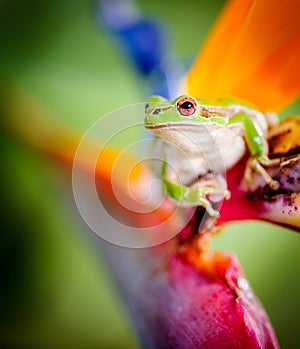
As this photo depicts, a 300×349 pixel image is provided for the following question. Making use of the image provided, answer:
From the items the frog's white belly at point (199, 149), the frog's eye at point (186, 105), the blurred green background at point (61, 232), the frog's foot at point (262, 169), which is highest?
the frog's eye at point (186, 105)

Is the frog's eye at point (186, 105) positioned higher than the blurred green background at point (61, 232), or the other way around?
the frog's eye at point (186, 105)

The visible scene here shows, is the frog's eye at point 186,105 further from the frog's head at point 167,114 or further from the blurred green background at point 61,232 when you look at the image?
the blurred green background at point 61,232

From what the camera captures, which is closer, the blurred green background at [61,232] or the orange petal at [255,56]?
the orange petal at [255,56]

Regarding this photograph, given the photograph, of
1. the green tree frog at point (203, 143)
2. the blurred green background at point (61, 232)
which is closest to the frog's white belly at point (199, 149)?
the green tree frog at point (203, 143)

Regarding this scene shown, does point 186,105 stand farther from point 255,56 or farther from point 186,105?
point 255,56

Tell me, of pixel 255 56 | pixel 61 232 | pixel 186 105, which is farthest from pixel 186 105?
pixel 61 232

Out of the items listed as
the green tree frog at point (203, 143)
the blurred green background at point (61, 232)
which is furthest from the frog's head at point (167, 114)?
the blurred green background at point (61, 232)

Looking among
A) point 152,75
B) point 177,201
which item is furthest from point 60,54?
point 177,201

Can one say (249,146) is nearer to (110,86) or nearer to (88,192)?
(88,192)

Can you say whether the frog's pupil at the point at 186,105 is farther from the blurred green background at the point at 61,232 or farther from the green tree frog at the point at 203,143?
the blurred green background at the point at 61,232
